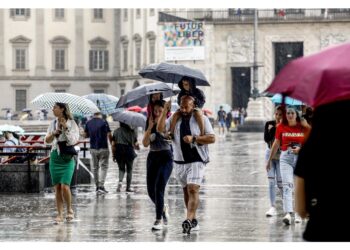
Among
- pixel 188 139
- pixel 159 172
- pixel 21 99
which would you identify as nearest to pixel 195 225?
pixel 159 172

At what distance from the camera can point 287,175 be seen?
14820 millimetres

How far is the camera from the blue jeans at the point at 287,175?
14734 mm

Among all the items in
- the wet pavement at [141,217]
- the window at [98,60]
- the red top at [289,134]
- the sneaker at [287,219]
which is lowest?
the wet pavement at [141,217]

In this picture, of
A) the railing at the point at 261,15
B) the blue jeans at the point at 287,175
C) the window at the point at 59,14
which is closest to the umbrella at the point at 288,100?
the blue jeans at the point at 287,175

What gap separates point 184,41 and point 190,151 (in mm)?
60777

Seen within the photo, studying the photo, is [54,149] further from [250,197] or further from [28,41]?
[28,41]

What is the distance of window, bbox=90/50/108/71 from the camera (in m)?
93.8

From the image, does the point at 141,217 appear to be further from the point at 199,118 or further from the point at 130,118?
the point at 130,118

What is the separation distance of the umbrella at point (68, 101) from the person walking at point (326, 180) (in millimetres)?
10757

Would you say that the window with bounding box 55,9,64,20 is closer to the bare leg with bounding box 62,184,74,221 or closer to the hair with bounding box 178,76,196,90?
the bare leg with bounding box 62,184,74,221

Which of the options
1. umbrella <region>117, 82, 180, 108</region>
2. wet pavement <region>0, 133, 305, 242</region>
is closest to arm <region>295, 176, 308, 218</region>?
wet pavement <region>0, 133, 305, 242</region>

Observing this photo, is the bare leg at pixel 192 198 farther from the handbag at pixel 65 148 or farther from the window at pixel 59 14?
the window at pixel 59 14

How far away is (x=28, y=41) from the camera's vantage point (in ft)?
307

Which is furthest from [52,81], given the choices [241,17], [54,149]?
[54,149]
